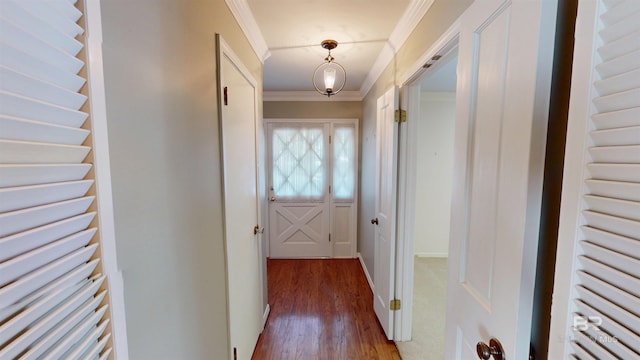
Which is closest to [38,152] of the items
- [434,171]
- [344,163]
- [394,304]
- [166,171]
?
[166,171]

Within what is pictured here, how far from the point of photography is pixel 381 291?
2.31 meters

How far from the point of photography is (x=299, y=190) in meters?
3.89

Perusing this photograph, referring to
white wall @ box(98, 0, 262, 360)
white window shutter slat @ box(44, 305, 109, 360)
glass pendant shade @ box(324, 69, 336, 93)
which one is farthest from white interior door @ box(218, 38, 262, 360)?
white window shutter slat @ box(44, 305, 109, 360)

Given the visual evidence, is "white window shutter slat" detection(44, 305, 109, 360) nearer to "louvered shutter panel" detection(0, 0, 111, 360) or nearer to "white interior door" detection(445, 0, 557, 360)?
"louvered shutter panel" detection(0, 0, 111, 360)

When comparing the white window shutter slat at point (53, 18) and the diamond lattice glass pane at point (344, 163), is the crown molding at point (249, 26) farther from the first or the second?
the diamond lattice glass pane at point (344, 163)

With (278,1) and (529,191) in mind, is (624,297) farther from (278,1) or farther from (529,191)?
(278,1)

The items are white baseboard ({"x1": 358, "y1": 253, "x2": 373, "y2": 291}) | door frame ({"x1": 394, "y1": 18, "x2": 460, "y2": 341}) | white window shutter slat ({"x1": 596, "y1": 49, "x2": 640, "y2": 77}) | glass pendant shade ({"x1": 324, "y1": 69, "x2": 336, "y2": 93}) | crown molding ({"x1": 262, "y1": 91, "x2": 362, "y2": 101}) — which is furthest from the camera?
crown molding ({"x1": 262, "y1": 91, "x2": 362, "y2": 101})

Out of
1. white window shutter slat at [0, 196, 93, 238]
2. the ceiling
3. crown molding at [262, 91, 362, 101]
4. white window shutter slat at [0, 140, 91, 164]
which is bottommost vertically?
white window shutter slat at [0, 196, 93, 238]

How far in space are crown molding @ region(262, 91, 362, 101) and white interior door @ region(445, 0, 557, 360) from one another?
109 inches

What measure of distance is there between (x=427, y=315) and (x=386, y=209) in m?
1.17

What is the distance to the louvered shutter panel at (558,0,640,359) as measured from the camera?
1.53ft

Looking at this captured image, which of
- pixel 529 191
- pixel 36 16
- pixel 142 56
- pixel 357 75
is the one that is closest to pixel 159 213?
pixel 142 56

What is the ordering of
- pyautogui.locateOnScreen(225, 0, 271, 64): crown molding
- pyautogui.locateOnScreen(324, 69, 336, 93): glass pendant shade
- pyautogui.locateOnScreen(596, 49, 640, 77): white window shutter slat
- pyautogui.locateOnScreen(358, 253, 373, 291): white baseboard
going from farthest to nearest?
1. pyautogui.locateOnScreen(358, 253, 373, 291): white baseboard
2. pyautogui.locateOnScreen(324, 69, 336, 93): glass pendant shade
3. pyautogui.locateOnScreen(225, 0, 271, 64): crown molding
4. pyautogui.locateOnScreen(596, 49, 640, 77): white window shutter slat

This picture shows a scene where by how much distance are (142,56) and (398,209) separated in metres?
1.77
